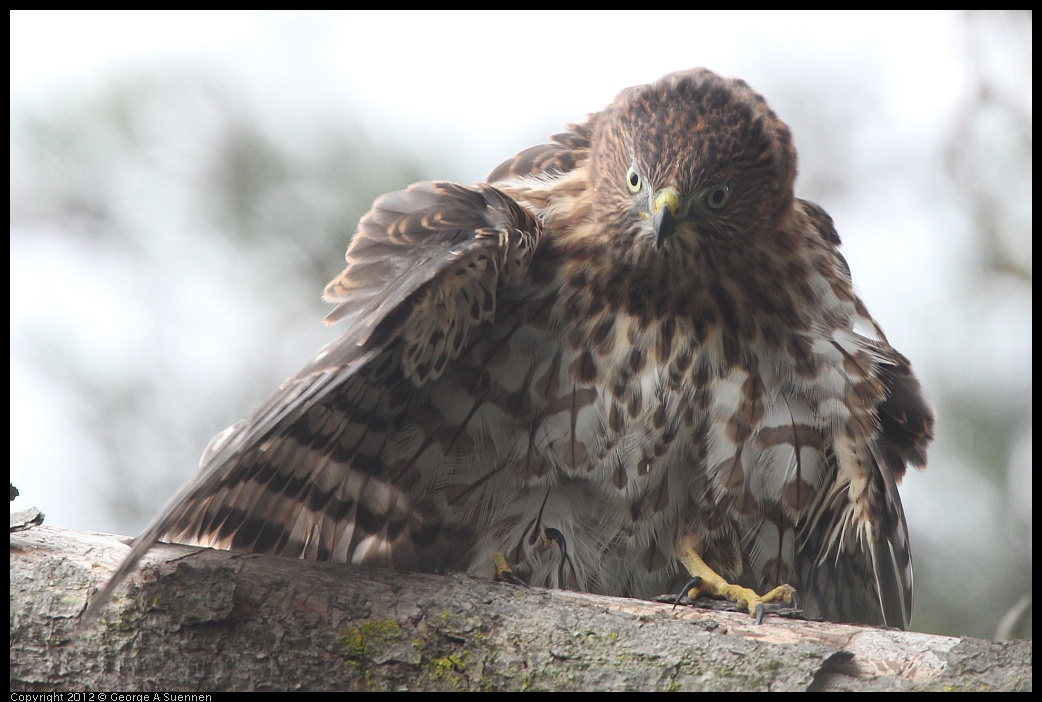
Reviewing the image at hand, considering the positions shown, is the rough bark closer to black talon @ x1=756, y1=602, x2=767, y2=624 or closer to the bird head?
black talon @ x1=756, y1=602, x2=767, y2=624

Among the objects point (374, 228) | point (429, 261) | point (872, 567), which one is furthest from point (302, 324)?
point (872, 567)

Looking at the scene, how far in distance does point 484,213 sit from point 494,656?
122cm

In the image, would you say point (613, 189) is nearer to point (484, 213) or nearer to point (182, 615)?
point (484, 213)

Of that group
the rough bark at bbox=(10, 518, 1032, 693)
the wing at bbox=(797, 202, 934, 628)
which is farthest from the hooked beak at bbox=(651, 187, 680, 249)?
the rough bark at bbox=(10, 518, 1032, 693)

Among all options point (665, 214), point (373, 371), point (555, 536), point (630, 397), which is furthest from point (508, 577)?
point (665, 214)

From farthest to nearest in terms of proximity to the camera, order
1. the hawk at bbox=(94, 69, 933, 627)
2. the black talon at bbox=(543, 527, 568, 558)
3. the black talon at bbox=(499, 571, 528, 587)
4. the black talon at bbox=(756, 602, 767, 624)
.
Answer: the black talon at bbox=(543, 527, 568, 558), the black talon at bbox=(499, 571, 528, 587), the hawk at bbox=(94, 69, 933, 627), the black talon at bbox=(756, 602, 767, 624)

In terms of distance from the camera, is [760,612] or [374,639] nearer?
[374,639]

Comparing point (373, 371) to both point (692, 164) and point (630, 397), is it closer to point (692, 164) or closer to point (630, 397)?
point (630, 397)

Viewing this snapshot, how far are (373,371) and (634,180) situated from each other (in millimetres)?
998

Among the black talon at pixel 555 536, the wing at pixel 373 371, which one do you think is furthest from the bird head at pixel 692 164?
the black talon at pixel 555 536

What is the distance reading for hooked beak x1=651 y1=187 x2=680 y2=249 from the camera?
2850mm

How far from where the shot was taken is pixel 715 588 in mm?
2990

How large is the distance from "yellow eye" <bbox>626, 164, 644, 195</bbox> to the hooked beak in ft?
0.35

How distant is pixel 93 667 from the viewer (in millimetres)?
2354
